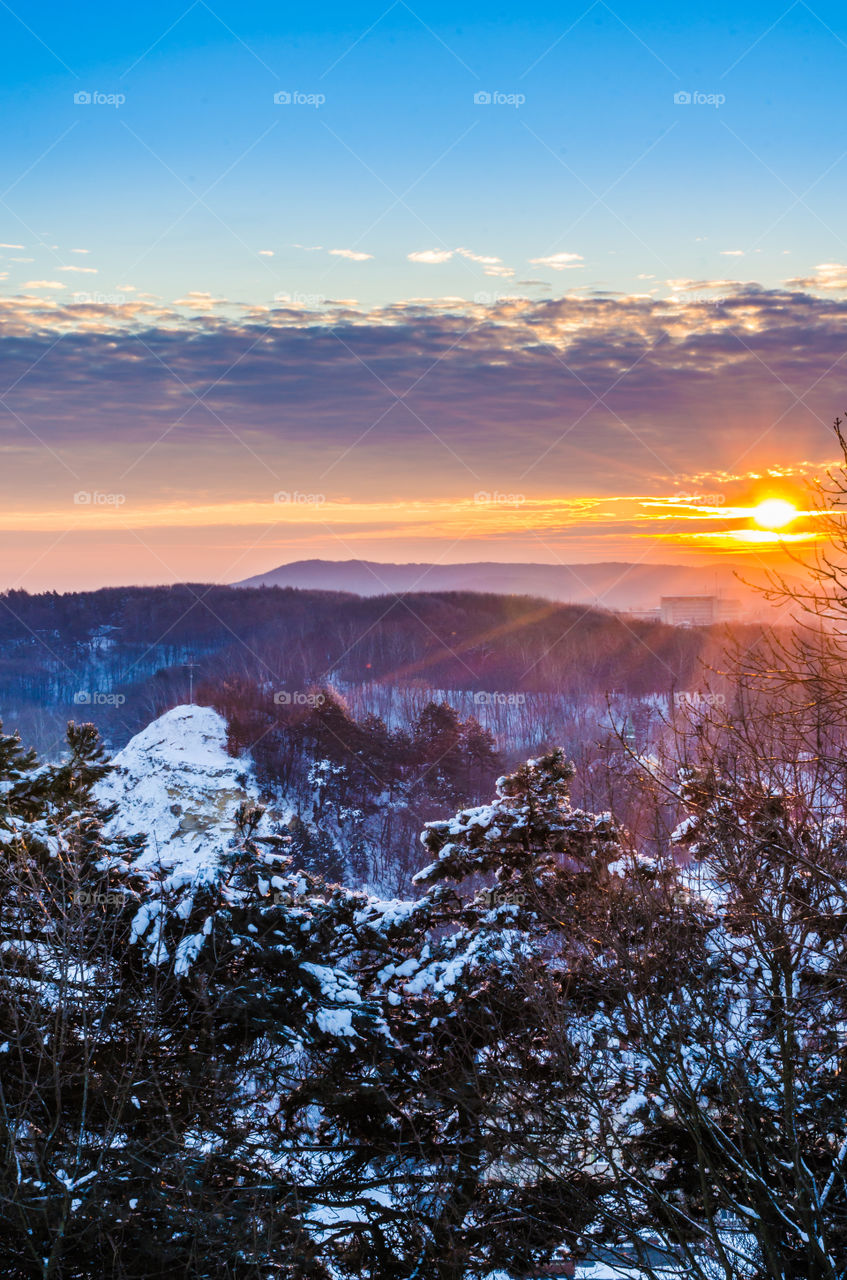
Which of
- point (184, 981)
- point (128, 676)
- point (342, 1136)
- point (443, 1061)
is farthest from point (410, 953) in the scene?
point (128, 676)

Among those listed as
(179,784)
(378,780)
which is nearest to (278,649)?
(378,780)

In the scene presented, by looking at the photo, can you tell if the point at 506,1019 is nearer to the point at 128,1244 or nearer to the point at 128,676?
the point at 128,1244

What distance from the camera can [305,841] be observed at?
52.5m

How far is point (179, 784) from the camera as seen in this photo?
60875 mm

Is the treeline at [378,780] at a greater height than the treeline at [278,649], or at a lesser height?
lesser

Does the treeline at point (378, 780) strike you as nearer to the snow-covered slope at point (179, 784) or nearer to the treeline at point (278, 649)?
the snow-covered slope at point (179, 784)

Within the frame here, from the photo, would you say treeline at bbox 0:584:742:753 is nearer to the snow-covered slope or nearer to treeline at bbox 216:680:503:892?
the snow-covered slope

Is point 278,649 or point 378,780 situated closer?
point 378,780

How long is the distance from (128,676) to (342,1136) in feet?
325

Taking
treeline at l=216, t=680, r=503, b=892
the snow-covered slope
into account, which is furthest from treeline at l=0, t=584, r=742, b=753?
treeline at l=216, t=680, r=503, b=892

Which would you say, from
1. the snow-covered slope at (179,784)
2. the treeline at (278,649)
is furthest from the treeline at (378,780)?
the treeline at (278,649)

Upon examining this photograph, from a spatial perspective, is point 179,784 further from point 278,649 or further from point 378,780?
point 278,649

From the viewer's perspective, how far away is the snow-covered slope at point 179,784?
176 feet

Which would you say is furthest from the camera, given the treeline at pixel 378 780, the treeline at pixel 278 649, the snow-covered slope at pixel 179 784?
→ the treeline at pixel 278 649
